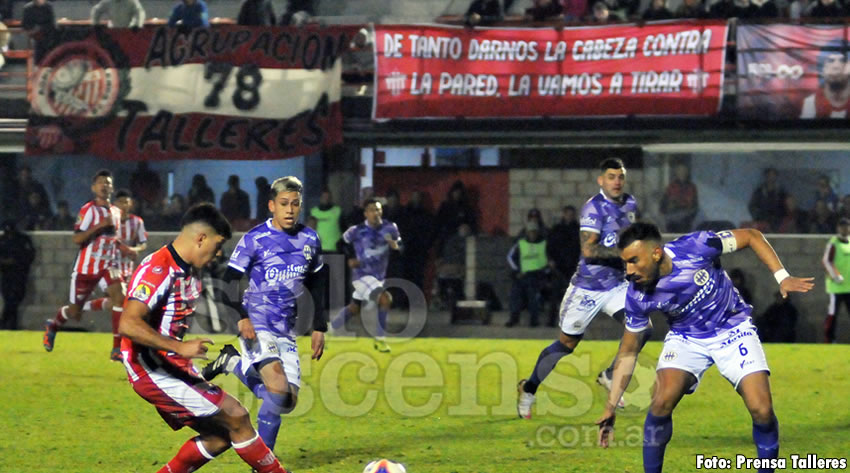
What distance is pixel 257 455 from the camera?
263 inches

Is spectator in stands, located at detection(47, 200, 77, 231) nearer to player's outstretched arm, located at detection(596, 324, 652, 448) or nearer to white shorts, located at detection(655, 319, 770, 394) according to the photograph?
player's outstretched arm, located at detection(596, 324, 652, 448)

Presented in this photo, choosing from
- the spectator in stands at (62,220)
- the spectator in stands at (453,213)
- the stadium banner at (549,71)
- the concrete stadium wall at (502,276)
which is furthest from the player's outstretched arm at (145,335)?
the spectator in stands at (62,220)

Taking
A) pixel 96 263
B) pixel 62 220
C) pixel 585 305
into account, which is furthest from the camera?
pixel 62 220

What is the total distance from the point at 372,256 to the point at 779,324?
632cm

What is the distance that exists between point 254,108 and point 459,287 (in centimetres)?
433

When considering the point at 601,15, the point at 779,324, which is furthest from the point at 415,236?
the point at 779,324

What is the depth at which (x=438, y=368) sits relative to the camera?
14406 millimetres

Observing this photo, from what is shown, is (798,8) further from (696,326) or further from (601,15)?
(696,326)

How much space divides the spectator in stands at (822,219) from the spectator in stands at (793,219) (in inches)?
4.1

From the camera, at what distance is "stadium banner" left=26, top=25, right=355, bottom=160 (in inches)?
768

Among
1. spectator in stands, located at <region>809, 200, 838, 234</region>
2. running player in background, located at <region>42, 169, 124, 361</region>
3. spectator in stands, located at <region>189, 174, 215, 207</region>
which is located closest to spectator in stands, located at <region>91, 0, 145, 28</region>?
spectator in stands, located at <region>189, 174, 215, 207</region>

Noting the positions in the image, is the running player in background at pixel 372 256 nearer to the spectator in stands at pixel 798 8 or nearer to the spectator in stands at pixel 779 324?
the spectator in stands at pixel 779 324

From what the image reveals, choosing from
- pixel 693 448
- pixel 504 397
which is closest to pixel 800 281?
pixel 693 448

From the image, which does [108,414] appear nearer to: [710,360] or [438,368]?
[438,368]
